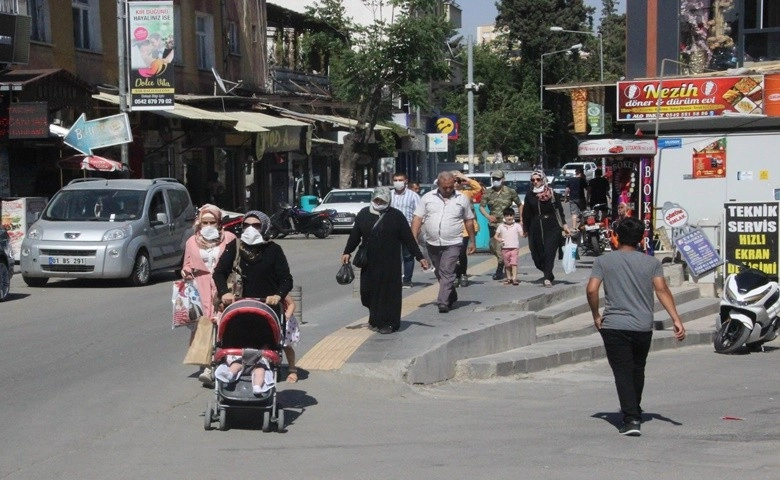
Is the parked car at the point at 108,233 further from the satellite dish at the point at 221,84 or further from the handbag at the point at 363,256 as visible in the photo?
the satellite dish at the point at 221,84

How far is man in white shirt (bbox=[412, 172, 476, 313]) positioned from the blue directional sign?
13.1m

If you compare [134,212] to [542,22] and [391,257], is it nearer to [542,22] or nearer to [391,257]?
[391,257]

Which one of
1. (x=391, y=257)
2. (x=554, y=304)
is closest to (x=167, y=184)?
(x=554, y=304)

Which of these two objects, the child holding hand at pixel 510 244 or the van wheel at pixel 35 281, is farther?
the van wheel at pixel 35 281

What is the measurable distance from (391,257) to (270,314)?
3.80 meters

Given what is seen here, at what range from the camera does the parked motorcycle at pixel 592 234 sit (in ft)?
78.7

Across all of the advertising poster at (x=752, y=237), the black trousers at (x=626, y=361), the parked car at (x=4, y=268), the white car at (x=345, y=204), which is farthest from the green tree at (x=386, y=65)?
the black trousers at (x=626, y=361)

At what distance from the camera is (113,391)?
410 inches

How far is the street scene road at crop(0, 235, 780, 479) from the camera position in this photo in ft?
25.4

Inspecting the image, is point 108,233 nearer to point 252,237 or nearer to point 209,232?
point 209,232

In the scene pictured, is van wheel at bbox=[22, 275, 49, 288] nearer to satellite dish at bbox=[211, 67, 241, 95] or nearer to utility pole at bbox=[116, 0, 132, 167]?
utility pole at bbox=[116, 0, 132, 167]

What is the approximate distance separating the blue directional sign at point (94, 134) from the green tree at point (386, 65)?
19381 millimetres

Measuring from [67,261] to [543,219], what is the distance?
8097 mm

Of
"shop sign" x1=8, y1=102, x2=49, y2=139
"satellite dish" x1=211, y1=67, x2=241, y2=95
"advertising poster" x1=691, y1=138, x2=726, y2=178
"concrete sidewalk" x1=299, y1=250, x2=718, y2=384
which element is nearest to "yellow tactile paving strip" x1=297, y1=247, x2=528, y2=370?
"concrete sidewalk" x1=299, y1=250, x2=718, y2=384
